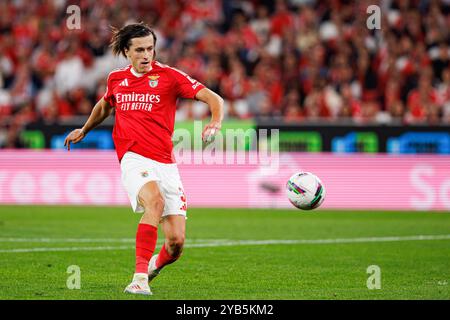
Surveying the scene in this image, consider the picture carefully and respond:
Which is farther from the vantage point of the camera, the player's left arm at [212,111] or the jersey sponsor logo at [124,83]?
the jersey sponsor logo at [124,83]

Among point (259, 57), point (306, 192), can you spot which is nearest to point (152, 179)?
point (306, 192)

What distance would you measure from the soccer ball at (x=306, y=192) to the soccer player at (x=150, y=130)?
1744 mm

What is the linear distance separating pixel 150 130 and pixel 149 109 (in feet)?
0.63

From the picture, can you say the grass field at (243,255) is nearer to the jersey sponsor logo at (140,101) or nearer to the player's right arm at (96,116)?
the player's right arm at (96,116)

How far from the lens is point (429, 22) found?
75.6 ft

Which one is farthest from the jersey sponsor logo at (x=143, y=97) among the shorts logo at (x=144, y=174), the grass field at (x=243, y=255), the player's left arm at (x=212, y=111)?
the grass field at (x=243, y=255)

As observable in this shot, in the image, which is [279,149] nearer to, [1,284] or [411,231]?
[411,231]

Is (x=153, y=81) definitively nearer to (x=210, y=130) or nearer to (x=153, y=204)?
(x=210, y=130)

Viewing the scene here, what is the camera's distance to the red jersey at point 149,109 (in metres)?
8.75

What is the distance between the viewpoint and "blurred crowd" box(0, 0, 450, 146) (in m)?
21.1

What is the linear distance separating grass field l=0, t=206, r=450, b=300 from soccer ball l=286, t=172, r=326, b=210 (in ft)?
2.33

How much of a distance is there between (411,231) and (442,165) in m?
4.27
